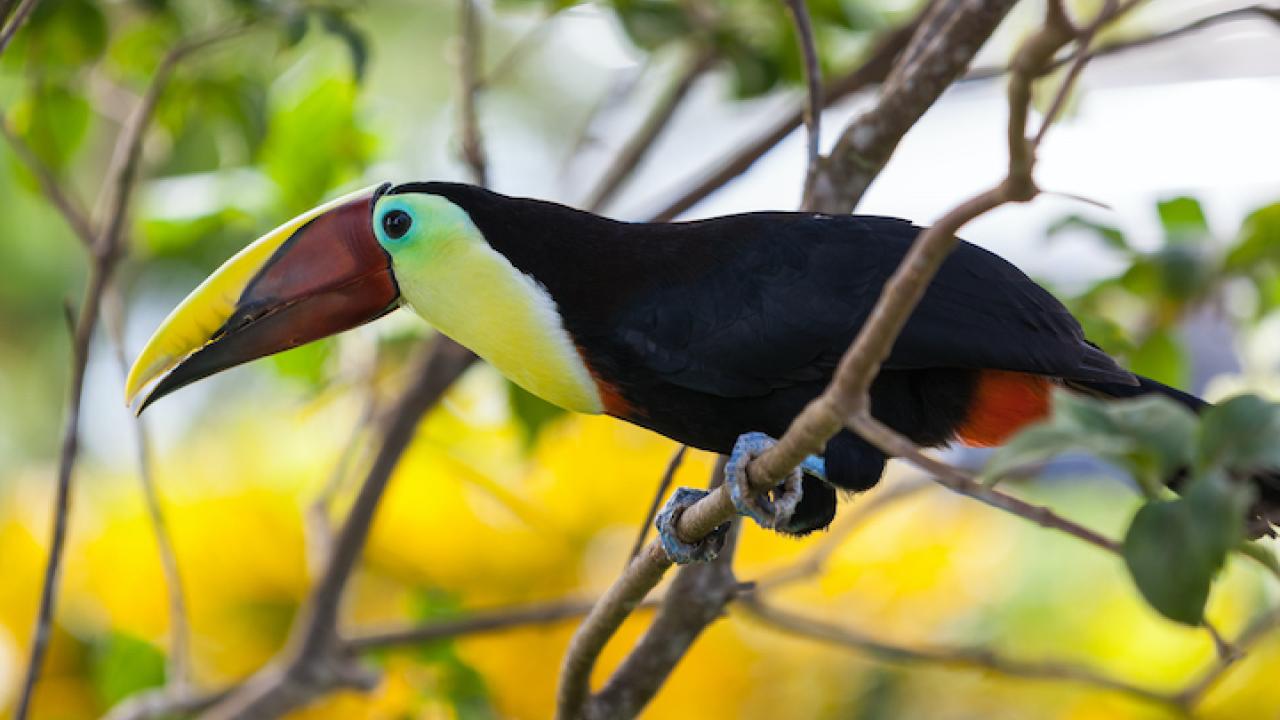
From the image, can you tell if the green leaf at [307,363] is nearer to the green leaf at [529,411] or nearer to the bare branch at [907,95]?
the green leaf at [529,411]

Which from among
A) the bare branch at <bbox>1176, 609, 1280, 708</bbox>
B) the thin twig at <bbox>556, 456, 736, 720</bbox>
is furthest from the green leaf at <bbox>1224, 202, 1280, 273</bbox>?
the thin twig at <bbox>556, 456, 736, 720</bbox>

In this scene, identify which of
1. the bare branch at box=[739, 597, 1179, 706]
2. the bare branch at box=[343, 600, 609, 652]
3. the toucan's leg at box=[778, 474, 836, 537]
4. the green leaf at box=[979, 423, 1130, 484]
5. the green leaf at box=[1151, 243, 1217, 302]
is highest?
the green leaf at box=[979, 423, 1130, 484]

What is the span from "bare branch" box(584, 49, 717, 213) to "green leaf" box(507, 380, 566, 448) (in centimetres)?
30

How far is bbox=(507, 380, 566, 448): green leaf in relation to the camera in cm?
149

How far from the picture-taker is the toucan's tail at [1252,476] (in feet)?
3.22

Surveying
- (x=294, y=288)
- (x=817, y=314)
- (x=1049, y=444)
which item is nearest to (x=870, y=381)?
(x=1049, y=444)

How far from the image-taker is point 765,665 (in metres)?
1.93

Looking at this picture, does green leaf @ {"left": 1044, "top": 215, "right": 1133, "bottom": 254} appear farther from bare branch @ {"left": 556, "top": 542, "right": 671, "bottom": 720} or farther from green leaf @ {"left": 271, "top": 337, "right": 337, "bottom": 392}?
green leaf @ {"left": 271, "top": 337, "right": 337, "bottom": 392}

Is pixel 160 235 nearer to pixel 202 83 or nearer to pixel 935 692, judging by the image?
pixel 202 83

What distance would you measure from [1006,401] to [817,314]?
190 millimetres

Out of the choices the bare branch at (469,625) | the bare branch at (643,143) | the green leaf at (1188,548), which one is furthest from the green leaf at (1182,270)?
the green leaf at (1188,548)

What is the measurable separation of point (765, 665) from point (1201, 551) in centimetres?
140

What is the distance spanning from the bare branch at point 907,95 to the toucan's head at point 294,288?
1.29 feet

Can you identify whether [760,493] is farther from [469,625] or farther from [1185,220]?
[1185,220]
